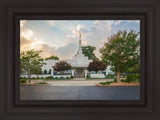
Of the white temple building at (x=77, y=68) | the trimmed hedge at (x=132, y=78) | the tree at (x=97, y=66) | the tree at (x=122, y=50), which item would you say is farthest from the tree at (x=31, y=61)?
the trimmed hedge at (x=132, y=78)

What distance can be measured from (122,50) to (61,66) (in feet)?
12.3

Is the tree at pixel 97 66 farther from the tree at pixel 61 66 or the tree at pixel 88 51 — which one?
the tree at pixel 88 51

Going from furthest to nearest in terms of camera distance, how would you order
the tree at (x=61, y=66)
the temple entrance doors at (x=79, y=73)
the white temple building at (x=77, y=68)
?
the temple entrance doors at (x=79, y=73) → the white temple building at (x=77, y=68) → the tree at (x=61, y=66)

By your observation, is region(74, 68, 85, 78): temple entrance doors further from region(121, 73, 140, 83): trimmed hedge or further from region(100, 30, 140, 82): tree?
region(121, 73, 140, 83): trimmed hedge

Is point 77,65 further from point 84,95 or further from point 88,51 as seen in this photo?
A: point 84,95

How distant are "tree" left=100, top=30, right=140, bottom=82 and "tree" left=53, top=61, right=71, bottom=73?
3.00m

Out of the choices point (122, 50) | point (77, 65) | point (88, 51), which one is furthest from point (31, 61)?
point (88, 51)

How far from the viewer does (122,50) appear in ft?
16.3

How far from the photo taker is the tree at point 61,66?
7465 mm

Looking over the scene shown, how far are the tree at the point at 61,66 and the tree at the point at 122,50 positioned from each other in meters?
3.00
